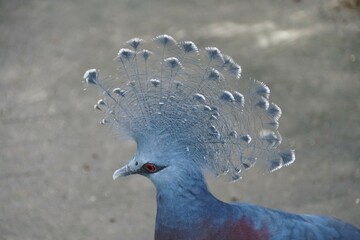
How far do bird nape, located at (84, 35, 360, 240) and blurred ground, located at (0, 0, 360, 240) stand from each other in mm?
1257

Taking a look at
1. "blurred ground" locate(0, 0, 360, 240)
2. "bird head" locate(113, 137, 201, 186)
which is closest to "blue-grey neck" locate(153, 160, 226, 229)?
"bird head" locate(113, 137, 201, 186)

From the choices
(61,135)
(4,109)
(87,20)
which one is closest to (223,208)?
(61,135)

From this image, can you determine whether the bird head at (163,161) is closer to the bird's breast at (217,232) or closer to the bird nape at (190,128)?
the bird nape at (190,128)

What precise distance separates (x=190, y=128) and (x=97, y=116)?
209cm

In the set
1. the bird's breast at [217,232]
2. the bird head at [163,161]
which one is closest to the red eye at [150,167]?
the bird head at [163,161]

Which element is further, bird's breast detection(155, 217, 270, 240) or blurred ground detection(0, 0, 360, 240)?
blurred ground detection(0, 0, 360, 240)

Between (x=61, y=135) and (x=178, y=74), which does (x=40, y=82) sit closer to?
(x=61, y=135)

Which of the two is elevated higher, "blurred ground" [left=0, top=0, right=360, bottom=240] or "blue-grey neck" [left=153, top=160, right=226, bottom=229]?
"blue-grey neck" [left=153, top=160, right=226, bottom=229]

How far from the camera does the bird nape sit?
2.71 m

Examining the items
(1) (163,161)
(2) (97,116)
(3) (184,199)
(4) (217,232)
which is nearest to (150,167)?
(1) (163,161)

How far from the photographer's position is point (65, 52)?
17.7ft

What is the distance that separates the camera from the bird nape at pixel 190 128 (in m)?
2.71

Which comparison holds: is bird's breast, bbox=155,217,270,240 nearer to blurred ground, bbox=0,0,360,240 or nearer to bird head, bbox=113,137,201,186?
bird head, bbox=113,137,201,186

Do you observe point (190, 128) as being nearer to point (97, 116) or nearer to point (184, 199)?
point (184, 199)
